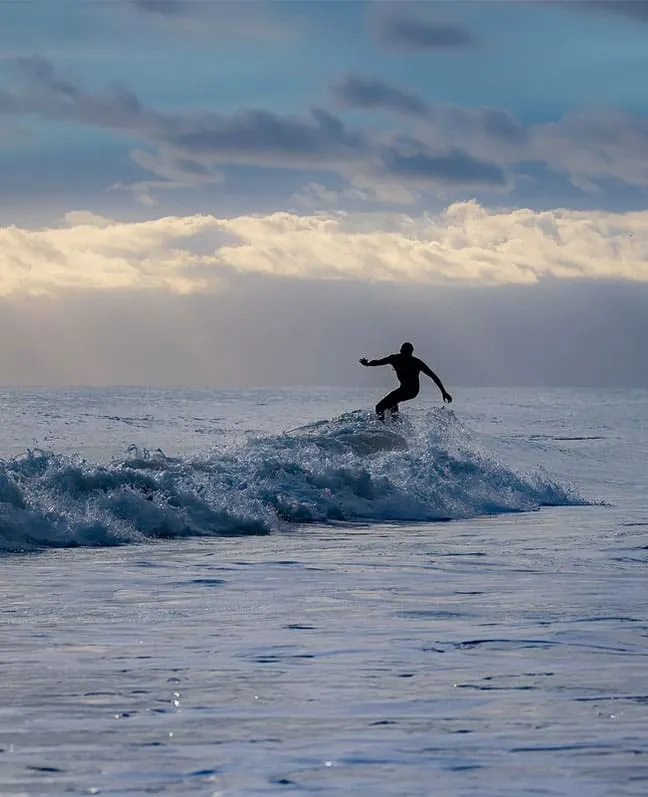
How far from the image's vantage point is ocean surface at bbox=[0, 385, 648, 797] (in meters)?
4.93

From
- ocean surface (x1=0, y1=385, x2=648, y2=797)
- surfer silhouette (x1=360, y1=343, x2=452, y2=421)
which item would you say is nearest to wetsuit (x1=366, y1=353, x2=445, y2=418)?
surfer silhouette (x1=360, y1=343, x2=452, y2=421)

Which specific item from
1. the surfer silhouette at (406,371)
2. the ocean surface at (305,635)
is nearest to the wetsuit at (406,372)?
the surfer silhouette at (406,371)

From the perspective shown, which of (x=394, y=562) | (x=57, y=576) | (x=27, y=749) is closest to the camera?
(x=27, y=749)

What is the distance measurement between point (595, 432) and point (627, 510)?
2838 centimetres

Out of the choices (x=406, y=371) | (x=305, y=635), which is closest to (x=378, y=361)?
(x=406, y=371)

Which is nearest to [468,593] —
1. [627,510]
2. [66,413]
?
[627,510]

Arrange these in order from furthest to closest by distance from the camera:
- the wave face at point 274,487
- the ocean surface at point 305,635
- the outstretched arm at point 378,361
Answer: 1. the outstretched arm at point 378,361
2. the wave face at point 274,487
3. the ocean surface at point 305,635

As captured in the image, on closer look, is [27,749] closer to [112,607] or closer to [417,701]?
[417,701]

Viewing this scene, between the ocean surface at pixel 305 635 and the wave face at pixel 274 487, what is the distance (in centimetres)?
5

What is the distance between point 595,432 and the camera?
4478 centimetres

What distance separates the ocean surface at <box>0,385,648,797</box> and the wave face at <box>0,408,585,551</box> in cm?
5

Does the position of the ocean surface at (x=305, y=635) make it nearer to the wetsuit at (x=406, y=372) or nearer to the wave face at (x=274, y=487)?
the wave face at (x=274, y=487)

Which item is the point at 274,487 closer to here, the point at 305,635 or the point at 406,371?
the point at 406,371

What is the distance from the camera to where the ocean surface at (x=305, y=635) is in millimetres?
4926
